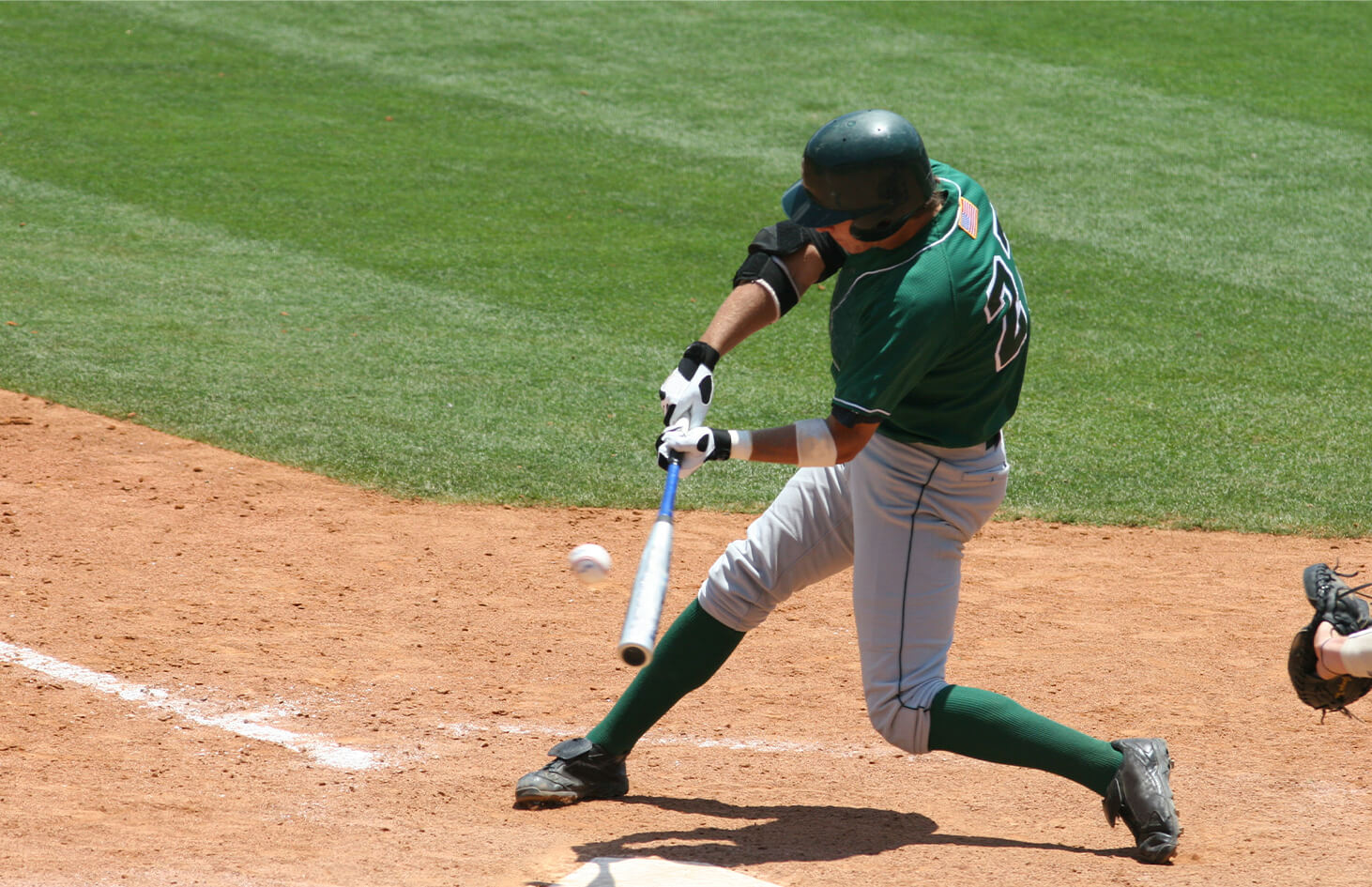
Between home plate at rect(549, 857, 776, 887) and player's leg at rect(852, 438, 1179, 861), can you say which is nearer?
home plate at rect(549, 857, 776, 887)

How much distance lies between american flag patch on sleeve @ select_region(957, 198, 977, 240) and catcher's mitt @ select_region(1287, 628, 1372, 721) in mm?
1304

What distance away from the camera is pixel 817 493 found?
3611mm

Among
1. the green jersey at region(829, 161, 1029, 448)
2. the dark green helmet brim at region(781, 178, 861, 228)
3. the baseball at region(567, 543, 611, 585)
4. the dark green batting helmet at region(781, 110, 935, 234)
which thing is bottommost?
the baseball at region(567, 543, 611, 585)

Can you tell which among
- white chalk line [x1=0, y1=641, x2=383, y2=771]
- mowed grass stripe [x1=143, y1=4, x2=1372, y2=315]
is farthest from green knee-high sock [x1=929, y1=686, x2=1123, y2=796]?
mowed grass stripe [x1=143, y1=4, x2=1372, y2=315]

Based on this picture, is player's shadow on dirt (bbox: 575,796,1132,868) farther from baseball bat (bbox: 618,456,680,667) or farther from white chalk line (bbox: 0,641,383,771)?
white chalk line (bbox: 0,641,383,771)

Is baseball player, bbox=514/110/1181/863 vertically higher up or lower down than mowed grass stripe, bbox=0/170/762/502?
higher up

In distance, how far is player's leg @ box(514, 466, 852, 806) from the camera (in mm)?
3604

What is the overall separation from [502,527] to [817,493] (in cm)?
235

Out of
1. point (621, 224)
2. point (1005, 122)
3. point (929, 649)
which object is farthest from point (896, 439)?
point (1005, 122)

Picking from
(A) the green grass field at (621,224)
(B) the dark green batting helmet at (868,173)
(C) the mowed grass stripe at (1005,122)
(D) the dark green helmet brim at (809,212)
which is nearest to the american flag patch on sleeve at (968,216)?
(B) the dark green batting helmet at (868,173)

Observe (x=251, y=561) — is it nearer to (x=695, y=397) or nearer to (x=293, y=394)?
(x=293, y=394)

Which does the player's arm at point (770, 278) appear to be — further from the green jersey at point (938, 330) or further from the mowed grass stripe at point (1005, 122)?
the mowed grass stripe at point (1005, 122)

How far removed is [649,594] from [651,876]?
605 millimetres

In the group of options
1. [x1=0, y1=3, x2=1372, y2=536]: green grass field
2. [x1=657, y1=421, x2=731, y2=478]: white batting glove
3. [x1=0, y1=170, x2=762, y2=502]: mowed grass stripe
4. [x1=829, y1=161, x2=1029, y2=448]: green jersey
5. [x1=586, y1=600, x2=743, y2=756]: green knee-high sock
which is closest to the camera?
[x1=829, y1=161, x2=1029, y2=448]: green jersey
